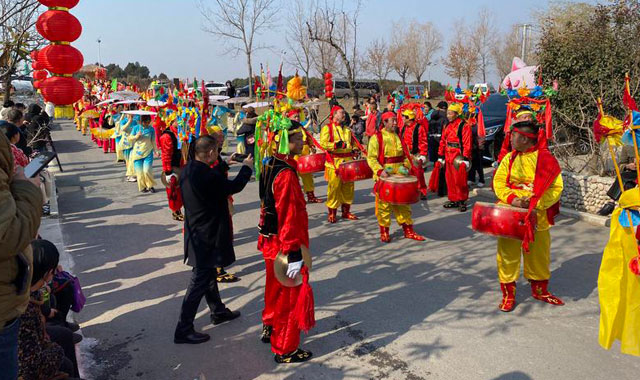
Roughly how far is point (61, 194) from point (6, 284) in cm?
973

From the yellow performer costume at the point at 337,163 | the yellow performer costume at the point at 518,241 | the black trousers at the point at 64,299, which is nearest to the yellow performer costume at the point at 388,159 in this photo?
the yellow performer costume at the point at 337,163

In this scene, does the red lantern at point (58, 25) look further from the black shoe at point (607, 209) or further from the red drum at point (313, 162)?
the black shoe at point (607, 209)

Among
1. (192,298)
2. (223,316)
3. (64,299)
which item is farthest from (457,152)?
(64,299)

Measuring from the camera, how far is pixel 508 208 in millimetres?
4586

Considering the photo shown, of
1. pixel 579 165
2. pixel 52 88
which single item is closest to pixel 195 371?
pixel 52 88

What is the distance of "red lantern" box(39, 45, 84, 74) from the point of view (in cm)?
586

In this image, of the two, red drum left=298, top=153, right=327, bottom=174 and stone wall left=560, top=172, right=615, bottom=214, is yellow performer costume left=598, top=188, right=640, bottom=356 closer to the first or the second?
stone wall left=560, top=172, right=615, bottom=214

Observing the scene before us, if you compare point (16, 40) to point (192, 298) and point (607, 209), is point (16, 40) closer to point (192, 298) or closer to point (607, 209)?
point (192, 298)

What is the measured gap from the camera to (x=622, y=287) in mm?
3289

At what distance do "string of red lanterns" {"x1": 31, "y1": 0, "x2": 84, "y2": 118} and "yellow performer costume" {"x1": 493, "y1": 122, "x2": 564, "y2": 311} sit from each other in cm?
509

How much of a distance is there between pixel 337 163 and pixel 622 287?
5.41 m

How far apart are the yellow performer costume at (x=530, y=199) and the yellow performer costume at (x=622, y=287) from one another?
1.25m

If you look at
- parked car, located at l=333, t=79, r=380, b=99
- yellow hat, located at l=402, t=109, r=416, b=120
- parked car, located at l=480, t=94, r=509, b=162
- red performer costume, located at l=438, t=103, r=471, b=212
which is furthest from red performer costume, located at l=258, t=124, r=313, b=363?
parked car, located at l=333, t=79, r=380, b=99

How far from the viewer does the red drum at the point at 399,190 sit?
6369 millimetres
